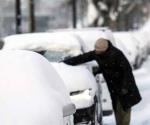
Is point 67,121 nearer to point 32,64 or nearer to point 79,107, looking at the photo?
point 32,64

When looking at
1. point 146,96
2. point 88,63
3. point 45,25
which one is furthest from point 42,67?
point 45,25

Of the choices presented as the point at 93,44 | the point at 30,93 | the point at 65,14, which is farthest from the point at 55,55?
the point at 65,14

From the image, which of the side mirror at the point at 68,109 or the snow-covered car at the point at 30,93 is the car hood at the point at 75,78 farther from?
the side mirror at the point at 68,109

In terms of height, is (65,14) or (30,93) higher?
(30,93)

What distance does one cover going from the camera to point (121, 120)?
10.2 metres

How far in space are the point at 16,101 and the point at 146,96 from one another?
1180cm

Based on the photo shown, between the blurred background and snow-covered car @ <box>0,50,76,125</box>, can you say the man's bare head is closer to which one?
snow-covered car @ <box>0,50,76,125</box>

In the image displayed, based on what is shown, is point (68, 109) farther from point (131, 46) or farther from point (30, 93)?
point (131, 46)

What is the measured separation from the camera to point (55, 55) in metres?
11.1

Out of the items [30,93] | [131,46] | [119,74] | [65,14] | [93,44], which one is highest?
[30,93]

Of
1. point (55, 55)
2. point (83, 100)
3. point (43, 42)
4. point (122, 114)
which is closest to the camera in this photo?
point (83, 100)

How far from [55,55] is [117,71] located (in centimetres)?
154

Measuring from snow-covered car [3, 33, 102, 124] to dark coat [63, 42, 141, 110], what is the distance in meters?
0.25

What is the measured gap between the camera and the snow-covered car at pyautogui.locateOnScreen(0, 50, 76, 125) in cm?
517
